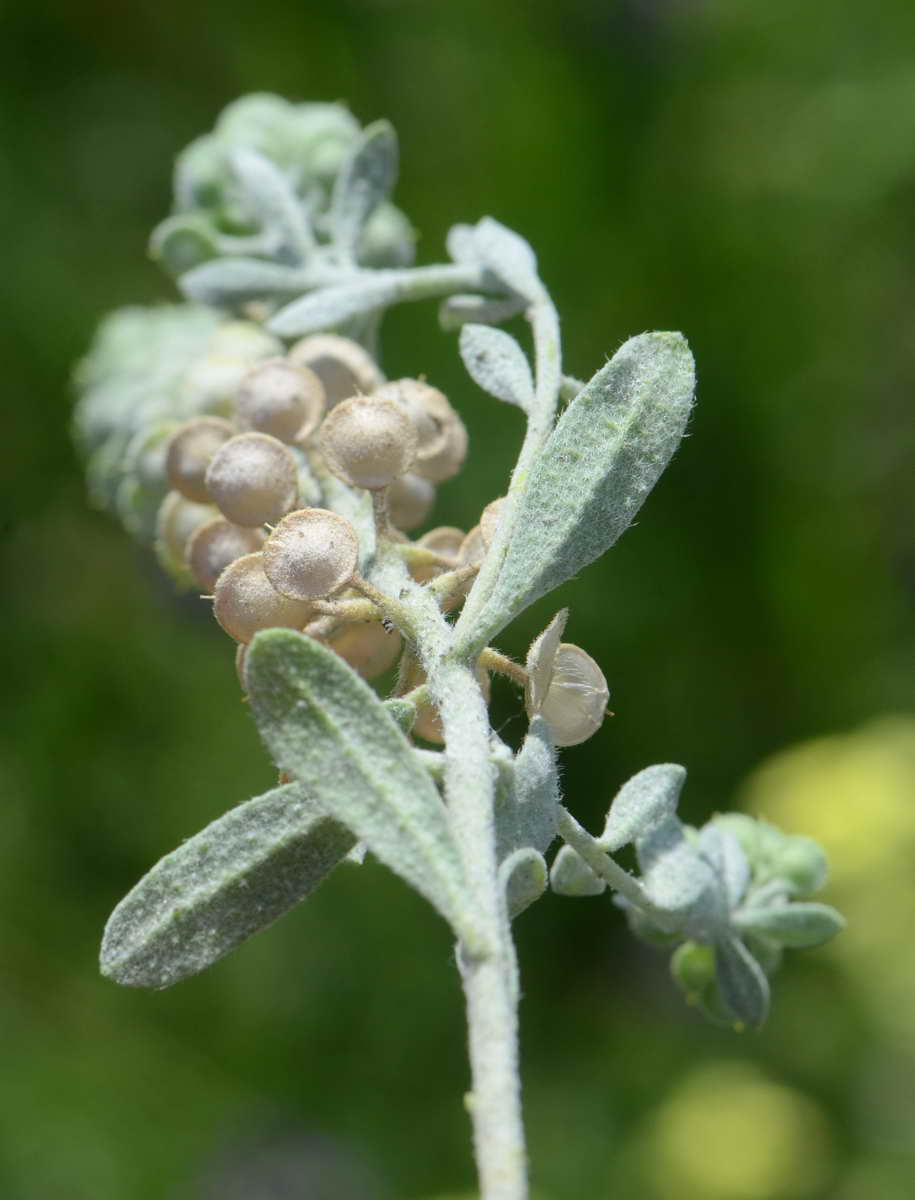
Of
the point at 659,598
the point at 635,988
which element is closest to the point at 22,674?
the point at 659,598

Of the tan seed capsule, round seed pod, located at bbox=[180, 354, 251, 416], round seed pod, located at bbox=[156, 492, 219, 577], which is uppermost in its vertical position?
round seed pod, located at bbox=[180, 354, 251, 416]

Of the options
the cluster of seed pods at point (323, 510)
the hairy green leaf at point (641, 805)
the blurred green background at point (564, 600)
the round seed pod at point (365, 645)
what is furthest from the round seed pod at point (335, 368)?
the blurred green background at point (564, 600)

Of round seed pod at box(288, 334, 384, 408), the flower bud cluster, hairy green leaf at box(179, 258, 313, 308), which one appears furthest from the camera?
the flower bud cluster

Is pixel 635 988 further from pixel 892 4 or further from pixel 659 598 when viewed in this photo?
pixel 892 4

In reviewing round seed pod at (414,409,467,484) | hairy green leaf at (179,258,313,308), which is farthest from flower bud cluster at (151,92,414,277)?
round seed pod at (414,409,467,484)

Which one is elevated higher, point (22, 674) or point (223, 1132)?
point (22, 674)

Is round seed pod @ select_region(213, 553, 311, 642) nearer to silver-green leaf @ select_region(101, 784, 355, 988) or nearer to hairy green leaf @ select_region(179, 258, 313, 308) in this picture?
silver-green leaf @ select_region(101, 784, 355, 988)
